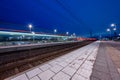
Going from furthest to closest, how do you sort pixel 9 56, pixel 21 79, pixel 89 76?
pixel 9 56
pixel 89 76
pixel 21 79

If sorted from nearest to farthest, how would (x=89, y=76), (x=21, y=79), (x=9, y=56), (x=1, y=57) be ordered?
(x=21, y=79) → (x=89, y=76) → (x=1, y=57) → (x=9, y=56)

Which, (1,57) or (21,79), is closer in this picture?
(21,79)

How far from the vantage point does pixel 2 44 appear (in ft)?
44.1

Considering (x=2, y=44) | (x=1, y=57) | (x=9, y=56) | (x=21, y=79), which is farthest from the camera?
(x=2, y=44)

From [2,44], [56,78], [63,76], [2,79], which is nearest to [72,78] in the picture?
[63,76]

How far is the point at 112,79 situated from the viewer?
3.07 m

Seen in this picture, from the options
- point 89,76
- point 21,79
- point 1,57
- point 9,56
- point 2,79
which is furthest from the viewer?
point 9,56

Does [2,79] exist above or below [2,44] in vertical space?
below

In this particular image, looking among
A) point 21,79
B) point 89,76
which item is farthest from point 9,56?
point 89,76

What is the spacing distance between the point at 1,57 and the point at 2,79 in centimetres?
370

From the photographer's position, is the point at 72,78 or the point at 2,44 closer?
the point at 72,78

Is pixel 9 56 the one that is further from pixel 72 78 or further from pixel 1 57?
pixel 72 78

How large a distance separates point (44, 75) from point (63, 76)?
0.77m

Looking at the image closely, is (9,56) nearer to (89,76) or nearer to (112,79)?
(89,76)
